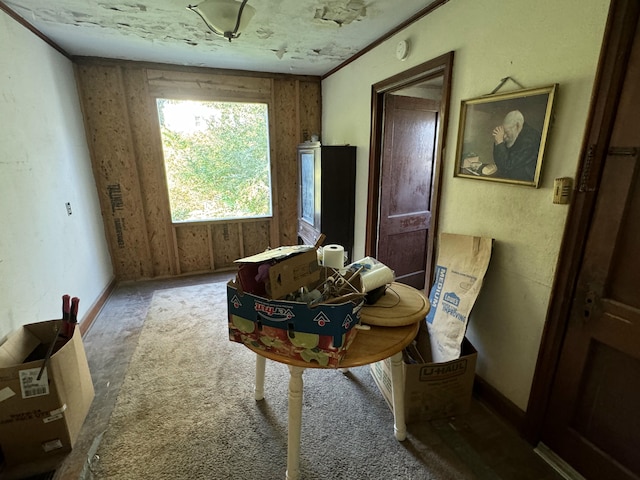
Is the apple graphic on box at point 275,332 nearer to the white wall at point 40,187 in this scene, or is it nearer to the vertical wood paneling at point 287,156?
the white wall at point 40,187

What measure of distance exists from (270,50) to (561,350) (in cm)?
316

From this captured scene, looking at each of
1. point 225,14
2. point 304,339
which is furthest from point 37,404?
point 225,14

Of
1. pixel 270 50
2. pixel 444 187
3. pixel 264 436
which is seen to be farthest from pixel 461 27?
pixel 264 436

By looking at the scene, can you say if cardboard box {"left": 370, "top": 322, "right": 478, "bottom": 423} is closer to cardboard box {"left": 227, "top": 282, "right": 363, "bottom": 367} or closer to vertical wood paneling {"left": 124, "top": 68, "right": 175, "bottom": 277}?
cardboard box {"left": 227, "top": 282, "right": 363, "bottom": 367}

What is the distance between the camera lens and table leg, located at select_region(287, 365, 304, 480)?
1.26 meters

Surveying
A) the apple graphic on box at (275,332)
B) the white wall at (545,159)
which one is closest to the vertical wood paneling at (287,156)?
the white wall at (545,159)

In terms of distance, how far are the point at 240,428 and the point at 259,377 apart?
0.90 feet

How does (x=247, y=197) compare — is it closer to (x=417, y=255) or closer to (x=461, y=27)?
(x=417, y=255)

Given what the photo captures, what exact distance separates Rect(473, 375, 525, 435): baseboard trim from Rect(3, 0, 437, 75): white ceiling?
95.9 inches

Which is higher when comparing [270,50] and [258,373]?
[270,50]

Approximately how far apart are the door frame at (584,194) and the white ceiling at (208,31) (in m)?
1.17

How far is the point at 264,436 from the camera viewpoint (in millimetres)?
1639

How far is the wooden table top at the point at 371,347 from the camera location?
3.63 feet

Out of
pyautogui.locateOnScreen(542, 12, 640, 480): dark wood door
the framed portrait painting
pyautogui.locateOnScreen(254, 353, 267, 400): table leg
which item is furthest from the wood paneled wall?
pyautogui.locateOnScreen(542, 12, 640, 480): dark wood door
